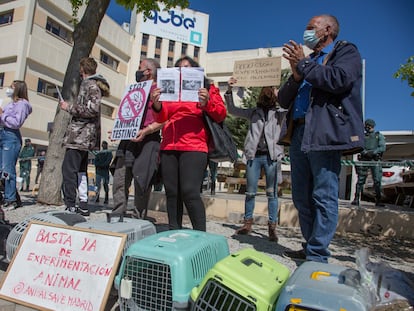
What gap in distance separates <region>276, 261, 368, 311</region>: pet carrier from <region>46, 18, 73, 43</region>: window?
2636 centimetres

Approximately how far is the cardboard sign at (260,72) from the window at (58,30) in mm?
23487

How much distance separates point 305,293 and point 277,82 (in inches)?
124

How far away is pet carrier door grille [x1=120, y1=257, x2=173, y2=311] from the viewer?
1522mm

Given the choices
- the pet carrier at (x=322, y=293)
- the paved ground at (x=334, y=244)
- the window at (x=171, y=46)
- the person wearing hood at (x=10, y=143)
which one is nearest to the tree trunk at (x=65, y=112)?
the paved ground at (x=334, y=244)

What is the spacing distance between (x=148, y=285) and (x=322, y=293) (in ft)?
2.75

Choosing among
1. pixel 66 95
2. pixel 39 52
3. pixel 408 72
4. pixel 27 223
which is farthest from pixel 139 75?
pixel 39 52

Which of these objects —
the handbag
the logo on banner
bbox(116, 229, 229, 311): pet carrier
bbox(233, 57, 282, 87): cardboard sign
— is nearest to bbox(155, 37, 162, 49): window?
bbox(233, 57, 282, 87): cardboard sign

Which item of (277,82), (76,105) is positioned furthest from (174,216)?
(277,82)

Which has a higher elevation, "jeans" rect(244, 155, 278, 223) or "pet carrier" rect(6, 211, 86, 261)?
"jeans" rect(244, 155, 278, 223)

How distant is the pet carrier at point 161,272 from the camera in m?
1.49

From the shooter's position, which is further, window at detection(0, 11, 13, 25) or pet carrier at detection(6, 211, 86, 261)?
window at detection(0, 11, 13, 25)

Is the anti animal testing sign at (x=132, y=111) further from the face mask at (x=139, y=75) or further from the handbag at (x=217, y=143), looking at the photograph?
the handbag at (x=217, y=143)

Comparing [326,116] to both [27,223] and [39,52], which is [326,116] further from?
[39,52]

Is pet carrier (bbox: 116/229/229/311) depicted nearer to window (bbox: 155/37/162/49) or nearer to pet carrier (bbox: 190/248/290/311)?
pet carrier (bbox: 190/248/290/311)
